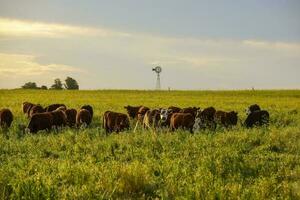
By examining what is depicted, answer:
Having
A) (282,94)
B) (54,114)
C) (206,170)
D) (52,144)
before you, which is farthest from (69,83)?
(206,170)

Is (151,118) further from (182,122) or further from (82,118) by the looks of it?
(82,118)

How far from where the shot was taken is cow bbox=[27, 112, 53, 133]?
73.4ft

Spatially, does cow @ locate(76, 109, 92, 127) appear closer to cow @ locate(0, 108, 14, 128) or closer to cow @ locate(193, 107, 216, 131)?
cow @ locate(0, 108, 14, 128)

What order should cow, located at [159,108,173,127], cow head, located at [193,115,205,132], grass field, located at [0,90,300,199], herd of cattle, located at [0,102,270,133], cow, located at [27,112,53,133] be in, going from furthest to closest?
cow, located at [159,108,173,127], cow, located at [27,112,53,133], herd of cattle, located at [0,102,270,133], cow head, located at [193,115,205,132], grass field, located at [0,90,300,199]

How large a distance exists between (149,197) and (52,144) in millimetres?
7876

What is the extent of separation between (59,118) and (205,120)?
6.41m

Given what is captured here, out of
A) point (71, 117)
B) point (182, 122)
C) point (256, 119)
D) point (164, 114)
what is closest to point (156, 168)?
point (182, 122)

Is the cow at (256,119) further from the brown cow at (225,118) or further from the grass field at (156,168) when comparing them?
the grass field at (156,168)

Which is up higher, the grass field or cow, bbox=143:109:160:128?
cow, bbox=143:109:160:128

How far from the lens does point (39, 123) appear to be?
73.9 ft

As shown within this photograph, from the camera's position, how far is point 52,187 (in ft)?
32.0

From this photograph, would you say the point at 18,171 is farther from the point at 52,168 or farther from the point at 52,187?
the point at 52,187

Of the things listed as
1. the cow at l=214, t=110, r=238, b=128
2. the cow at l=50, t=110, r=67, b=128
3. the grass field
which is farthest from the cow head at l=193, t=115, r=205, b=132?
the cow at l=50, t=110, r=67, b=128

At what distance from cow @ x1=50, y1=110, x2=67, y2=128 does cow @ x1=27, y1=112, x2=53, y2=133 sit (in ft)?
2.52
